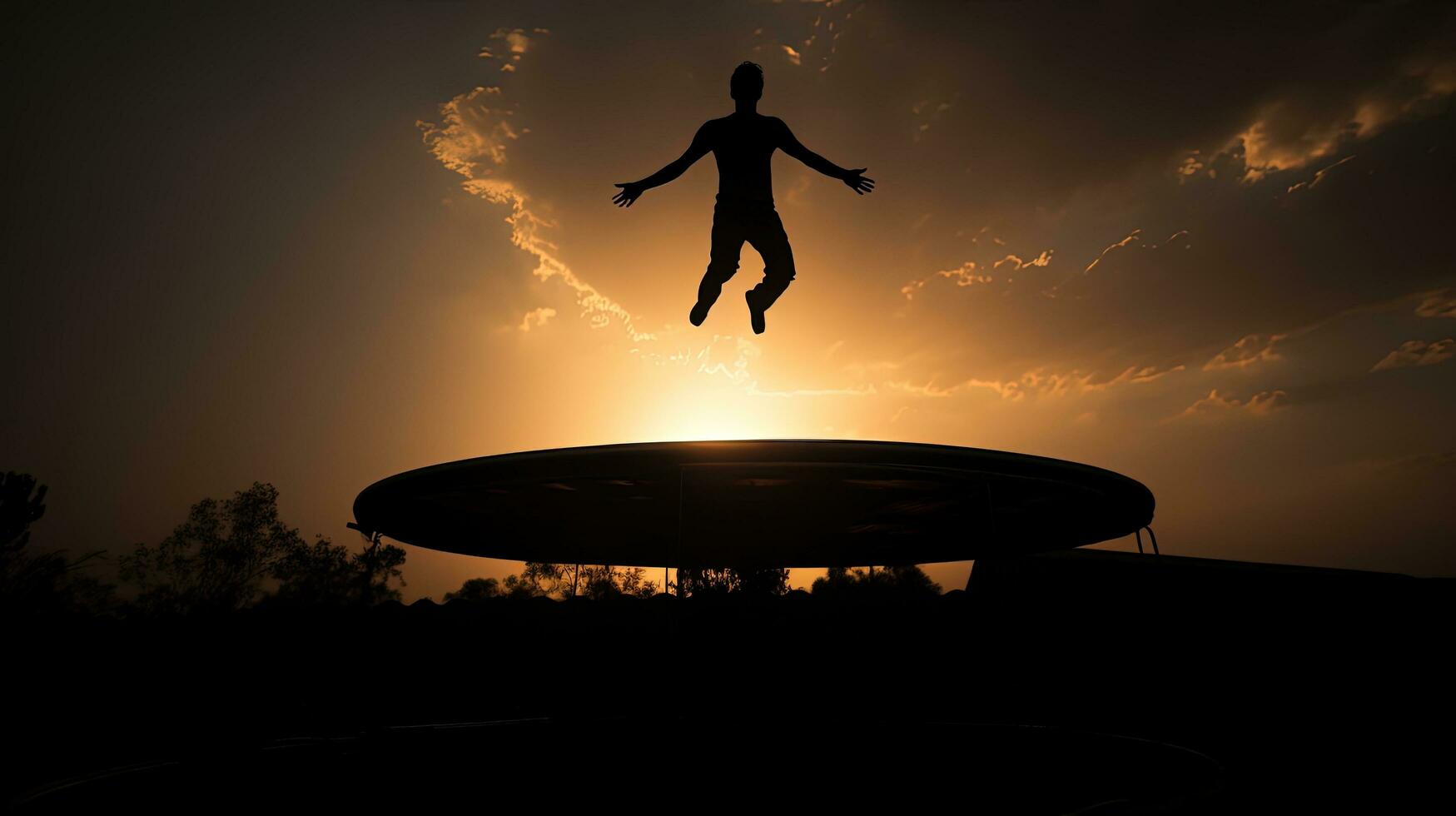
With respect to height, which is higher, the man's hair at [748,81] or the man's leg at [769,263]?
the man's hair at [748,81]

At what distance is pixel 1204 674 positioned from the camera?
815 cm

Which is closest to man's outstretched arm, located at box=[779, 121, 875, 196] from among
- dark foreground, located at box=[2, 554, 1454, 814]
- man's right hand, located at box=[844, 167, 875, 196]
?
man's right hand, located at box=[844, 167, 875, 196]

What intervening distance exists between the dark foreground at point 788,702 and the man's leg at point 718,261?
234 cm

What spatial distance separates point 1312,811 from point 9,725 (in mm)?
8755

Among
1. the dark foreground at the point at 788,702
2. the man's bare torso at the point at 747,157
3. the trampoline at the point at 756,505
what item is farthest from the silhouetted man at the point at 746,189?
the dark foreground at the point at 788,702

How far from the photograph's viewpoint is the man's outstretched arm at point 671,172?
5.32m

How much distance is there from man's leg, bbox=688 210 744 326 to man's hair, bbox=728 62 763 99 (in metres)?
0.95

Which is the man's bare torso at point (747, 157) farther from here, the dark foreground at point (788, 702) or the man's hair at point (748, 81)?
the dark foreground at point (788, 702)

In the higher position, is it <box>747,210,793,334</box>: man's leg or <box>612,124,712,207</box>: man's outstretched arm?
<box>612,124,712,207</box>: man's outstretched arm

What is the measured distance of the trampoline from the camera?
3.04m

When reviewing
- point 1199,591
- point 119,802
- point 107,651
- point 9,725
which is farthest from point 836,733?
point 107,651

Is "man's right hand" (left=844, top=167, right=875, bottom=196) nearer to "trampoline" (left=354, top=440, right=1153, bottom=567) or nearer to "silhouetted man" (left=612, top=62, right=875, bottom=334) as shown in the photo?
"silhouetted man" (left=612, top=62, right=875, bottom=334)

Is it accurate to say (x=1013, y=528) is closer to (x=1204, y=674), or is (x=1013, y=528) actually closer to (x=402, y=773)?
(x=402, y=773)

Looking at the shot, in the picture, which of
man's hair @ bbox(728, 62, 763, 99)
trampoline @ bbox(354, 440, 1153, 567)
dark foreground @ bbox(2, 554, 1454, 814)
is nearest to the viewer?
trampoline @ bbox(354, 440, 1153, 567)
